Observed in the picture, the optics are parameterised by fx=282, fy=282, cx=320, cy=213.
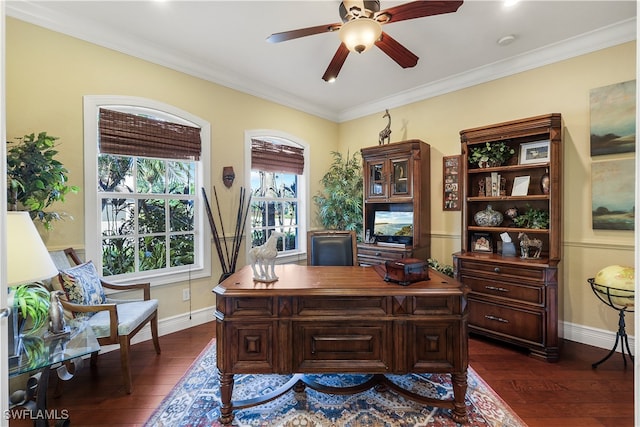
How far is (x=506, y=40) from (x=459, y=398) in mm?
3086

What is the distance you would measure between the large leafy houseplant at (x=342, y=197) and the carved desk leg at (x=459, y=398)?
2714 mm

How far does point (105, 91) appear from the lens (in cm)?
256

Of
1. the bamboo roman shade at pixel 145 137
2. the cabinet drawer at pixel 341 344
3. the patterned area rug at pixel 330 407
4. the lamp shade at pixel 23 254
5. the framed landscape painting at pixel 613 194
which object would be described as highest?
the bamboo roman shade at pixel 145 137

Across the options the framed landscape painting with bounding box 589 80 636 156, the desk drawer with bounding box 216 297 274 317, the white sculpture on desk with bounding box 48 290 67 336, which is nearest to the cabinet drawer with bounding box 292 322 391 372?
the desk drawer with bounding box 216 297 274 317

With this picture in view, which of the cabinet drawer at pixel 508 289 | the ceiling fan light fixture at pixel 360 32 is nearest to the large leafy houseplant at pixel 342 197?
the cabinet drawer at pixel 508 289

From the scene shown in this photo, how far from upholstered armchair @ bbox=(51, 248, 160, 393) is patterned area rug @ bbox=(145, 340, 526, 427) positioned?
49cm

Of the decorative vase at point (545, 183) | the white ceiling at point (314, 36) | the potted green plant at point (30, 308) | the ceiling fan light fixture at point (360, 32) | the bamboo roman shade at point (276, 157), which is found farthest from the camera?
the bamboo roman shade at point (276, 157)

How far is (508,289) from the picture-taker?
2.65 metres

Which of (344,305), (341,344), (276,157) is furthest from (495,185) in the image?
(276,157)

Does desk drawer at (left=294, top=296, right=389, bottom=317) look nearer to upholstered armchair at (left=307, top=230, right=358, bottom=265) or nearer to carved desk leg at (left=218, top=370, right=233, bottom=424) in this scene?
Answer: carved desk leg at (left=218, top=370, right=233, bottom=424)

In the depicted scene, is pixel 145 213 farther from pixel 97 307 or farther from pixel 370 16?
pixel 370 16

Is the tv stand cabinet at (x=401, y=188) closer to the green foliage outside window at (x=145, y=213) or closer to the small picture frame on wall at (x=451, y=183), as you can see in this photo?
the small picture frame on wall at (x=451, y=183)

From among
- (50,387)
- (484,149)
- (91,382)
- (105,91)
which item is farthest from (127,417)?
(484,149)

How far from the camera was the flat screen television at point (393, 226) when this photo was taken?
3.69m
